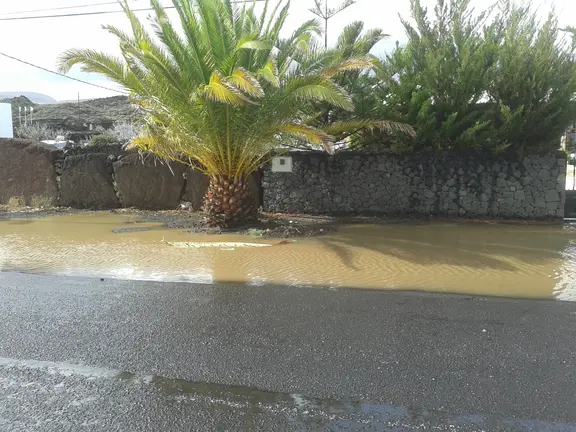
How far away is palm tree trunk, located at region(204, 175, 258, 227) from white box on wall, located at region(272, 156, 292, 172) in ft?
5.86

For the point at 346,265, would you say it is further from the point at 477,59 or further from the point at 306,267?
the point at 477,59

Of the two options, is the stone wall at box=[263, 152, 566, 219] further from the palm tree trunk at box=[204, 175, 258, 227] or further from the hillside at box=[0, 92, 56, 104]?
the hillside at box=[0, 92, 56, 104]

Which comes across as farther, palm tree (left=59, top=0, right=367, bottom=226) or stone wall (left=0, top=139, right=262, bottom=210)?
stone wall (left=0, top=139, right=262, bottom=210)

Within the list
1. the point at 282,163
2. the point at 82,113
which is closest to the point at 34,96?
the point at 82,113

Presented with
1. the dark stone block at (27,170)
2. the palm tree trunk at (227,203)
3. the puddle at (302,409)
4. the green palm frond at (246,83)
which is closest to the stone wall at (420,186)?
the palm tree trunk at (227,203)

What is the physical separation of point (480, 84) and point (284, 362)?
32.1 ft

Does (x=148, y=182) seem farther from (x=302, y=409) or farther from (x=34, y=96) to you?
(x=34, y=96)

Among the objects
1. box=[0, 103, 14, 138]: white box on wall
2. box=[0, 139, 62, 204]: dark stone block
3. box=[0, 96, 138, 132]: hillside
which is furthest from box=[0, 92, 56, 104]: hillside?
box=[0, 139, 62, 204]: dark stone block

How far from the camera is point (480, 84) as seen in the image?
11633 mm

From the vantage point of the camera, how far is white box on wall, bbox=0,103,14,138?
119ft

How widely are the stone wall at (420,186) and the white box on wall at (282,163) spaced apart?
523 mm

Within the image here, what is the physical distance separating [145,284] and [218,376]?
2973mm

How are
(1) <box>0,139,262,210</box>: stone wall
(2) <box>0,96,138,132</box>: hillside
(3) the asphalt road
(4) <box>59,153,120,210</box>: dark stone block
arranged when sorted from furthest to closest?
1. (2) <box>0,96,138,132</box>: hillside
2. (4) <box>59,153,120,210</box>: dark stone block
3. (1) <box>0,139,262,210</box>: stone wall
4. (3) the asphalt road

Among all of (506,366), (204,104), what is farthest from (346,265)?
(204,104)
